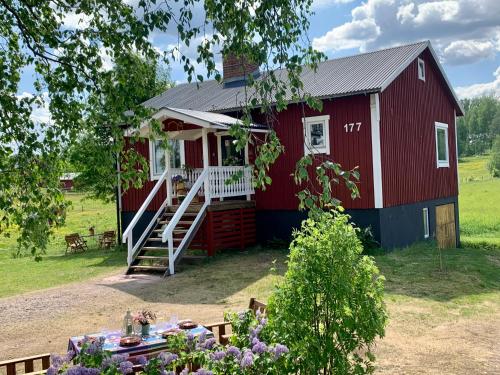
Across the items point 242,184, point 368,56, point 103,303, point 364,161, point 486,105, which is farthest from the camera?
point 486,105

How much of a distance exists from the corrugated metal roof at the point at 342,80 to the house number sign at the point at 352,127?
0.89 m

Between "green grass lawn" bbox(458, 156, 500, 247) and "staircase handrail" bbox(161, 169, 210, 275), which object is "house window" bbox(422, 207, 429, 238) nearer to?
"green grass lawn" bbox(458, 156, 500, 247)

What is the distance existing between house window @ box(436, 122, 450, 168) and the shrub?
15.1 metres

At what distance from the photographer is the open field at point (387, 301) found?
686cm

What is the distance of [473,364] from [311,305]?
3240 mm

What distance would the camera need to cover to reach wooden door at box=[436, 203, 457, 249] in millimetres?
18125

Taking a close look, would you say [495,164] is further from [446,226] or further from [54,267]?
[54,267]

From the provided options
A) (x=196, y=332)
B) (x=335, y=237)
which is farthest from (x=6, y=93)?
(x=335, y=237)

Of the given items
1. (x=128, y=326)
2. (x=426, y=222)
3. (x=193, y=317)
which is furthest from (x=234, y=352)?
(x=426, y=222)

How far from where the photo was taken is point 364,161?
1442 cm

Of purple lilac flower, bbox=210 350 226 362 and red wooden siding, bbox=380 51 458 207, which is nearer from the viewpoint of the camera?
purple lilac flower, bbox=210 350 226 362

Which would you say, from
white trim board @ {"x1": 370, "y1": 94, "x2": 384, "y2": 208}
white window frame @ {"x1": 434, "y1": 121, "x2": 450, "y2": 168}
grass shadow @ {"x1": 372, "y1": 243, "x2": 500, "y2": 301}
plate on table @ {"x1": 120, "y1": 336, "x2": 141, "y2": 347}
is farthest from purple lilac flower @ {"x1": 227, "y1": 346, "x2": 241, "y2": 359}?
white window frame @ {"x1": 434, "y1": 121, "x2": 450, "y2": 168}

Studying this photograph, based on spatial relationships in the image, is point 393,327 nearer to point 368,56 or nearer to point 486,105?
point 368,56

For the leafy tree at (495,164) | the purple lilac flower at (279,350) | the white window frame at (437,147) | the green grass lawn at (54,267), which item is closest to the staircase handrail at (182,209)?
the green grass lawn at (54,267)
